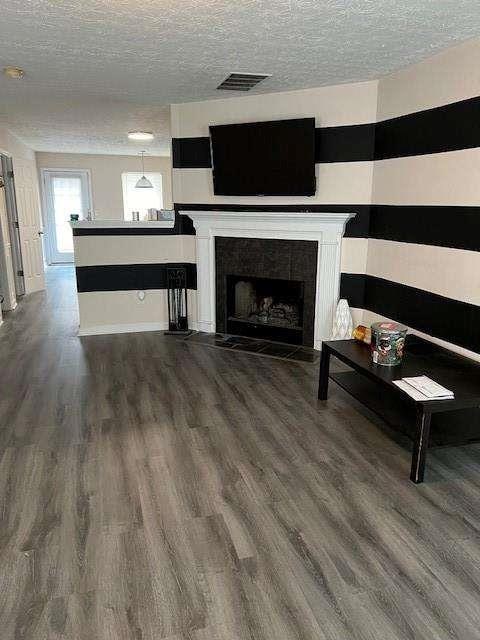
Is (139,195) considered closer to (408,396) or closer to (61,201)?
(61,201)

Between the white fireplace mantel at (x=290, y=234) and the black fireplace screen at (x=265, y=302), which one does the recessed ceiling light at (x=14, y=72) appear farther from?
the black fireplace screen at (x=265, y=302)

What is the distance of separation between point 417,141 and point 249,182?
1628 millimetres

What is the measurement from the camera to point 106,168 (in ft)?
32.0

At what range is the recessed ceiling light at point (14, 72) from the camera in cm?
363

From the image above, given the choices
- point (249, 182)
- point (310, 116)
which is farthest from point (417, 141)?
point (249, 182)

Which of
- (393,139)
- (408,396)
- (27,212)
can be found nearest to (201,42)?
(393,139)

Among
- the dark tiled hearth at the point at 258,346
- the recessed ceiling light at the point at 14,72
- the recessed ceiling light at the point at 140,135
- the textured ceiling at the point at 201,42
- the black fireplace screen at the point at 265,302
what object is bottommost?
the dark tiled hearth at the point at 258,346

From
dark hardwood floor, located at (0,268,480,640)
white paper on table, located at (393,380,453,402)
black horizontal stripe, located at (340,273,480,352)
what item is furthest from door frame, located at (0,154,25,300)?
white paper on table, located at (393,380,453,402)

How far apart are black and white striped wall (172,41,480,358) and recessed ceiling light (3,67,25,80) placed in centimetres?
157

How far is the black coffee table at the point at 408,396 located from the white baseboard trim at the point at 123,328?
8.10ft

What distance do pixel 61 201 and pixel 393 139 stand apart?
7945 mm

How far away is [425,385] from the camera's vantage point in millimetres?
2564

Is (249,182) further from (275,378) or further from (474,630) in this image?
(474,630)

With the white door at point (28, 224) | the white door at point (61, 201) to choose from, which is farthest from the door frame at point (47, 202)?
the white door at point (28, 224)
